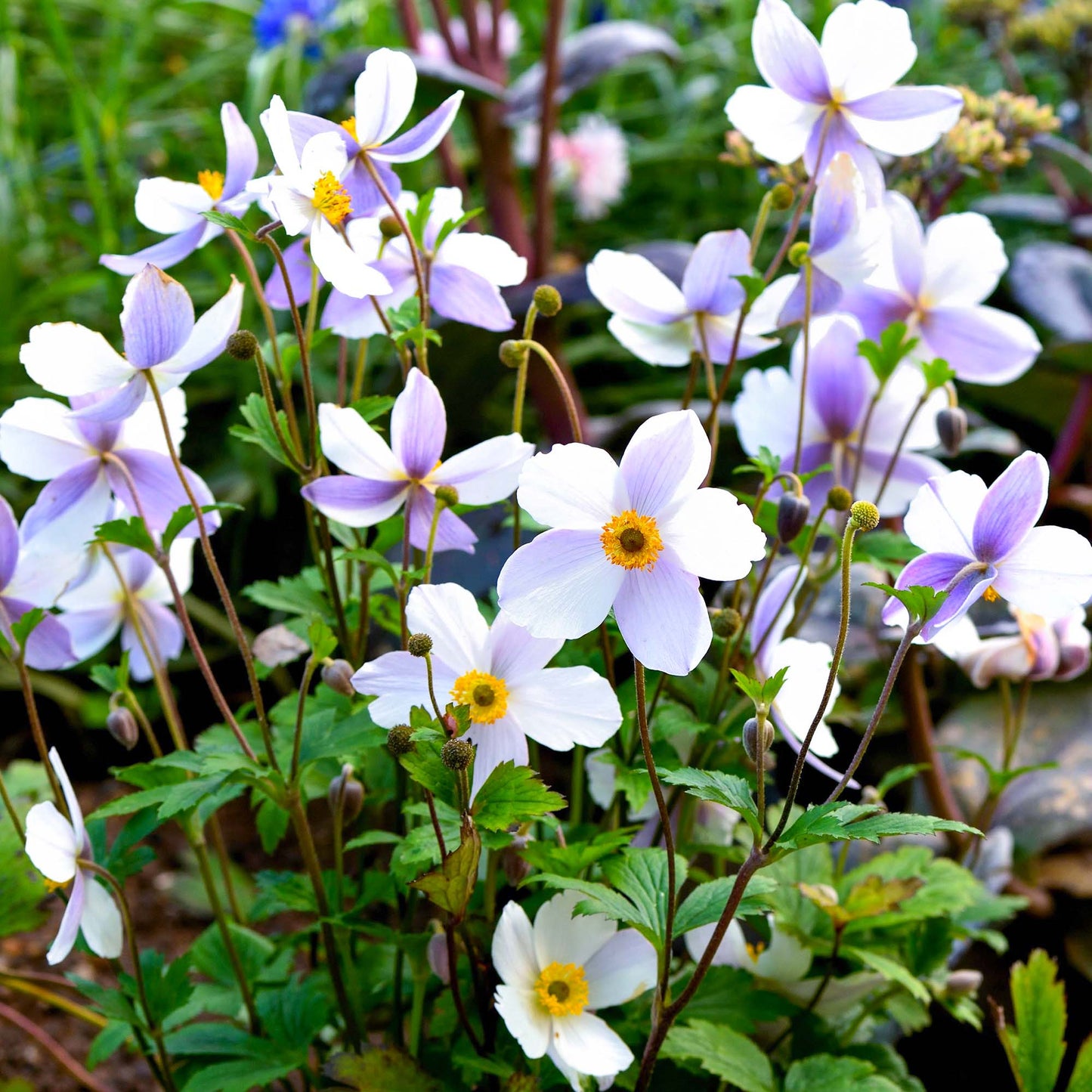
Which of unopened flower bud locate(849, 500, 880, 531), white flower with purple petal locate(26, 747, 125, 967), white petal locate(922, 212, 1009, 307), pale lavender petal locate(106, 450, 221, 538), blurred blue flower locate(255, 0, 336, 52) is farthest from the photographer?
blurred blue flower locate(255, 0, 336, 52)

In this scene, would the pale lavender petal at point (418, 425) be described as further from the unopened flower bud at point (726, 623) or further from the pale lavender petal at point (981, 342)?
the pale lavender petal at point (981, 342)

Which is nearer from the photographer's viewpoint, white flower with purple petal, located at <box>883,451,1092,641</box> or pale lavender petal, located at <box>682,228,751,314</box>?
white flower with purple petal, located at <box>883,451,1092,641</box>

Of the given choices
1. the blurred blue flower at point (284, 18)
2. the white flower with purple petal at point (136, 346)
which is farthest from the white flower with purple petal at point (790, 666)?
the blurred blue flower at point (284, 18)

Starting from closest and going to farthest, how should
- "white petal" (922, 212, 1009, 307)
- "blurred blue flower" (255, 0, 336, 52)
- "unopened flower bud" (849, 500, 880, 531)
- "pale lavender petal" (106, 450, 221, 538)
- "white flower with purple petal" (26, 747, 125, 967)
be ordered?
"unopened flower bud" (849, 500, 880, 531)
"white flower with purple petal" (26, 747, 125, 967)
"pale lavender petal" (106, 450, 221, 538)
"white petal" (922, 212, 1009, 307)
"blurred blue flower" (255, 0, 336, 52)

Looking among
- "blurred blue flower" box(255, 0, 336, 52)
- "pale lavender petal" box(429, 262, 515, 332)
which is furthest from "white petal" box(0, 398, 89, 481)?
"blurred blue flower" box(255, 0, 336, 52)

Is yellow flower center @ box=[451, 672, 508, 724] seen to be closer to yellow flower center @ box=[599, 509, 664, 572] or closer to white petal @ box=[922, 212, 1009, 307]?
yellow flower center @ box=[599, 509, 664, 572]

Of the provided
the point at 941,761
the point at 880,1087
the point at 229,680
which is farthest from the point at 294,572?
the point at 880,1087

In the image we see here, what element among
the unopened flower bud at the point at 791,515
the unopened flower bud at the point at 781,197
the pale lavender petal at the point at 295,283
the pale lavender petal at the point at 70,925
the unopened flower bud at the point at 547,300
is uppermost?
the unopened flower bud at the point at 781,197
